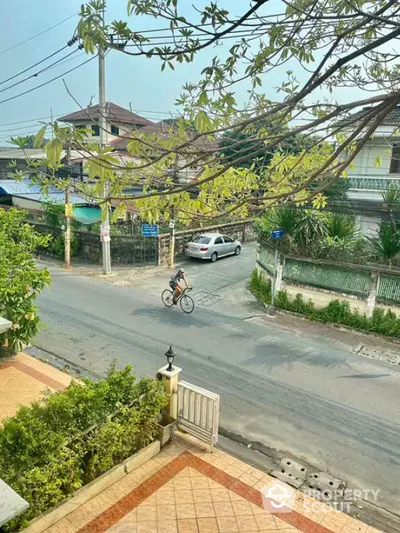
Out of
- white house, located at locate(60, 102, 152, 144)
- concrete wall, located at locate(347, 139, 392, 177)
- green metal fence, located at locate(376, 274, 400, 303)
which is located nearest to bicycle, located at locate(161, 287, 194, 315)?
green metal fence, located at locate(376, 274, 400, 303)

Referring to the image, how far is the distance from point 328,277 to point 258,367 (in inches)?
149

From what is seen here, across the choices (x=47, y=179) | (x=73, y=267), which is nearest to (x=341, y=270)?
(x=47, y=179)

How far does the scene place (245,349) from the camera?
9195mm

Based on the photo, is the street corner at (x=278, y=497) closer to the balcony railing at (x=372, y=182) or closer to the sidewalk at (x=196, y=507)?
the sidewalk at (x=196, y=507)

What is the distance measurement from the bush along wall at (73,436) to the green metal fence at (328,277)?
22.0 ft

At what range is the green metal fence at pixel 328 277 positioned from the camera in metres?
10.4

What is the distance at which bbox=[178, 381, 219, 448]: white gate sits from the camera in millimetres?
5434

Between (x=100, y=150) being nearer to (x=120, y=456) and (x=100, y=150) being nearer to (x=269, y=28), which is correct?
(x=269, y=28)

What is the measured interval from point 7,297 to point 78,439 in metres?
3.55

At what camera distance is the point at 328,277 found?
1088cm

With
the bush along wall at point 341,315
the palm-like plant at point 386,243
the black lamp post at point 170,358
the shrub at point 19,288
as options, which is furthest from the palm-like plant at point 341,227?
the shrub at point 19,288

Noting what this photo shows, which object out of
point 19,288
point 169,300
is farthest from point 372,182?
point 19,288

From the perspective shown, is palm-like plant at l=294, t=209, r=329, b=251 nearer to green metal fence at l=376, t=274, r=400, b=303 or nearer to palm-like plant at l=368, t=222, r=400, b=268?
palm-like plant at l=368, t=222, r=400, b=268

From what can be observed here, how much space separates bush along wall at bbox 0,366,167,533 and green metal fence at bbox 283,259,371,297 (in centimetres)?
671
